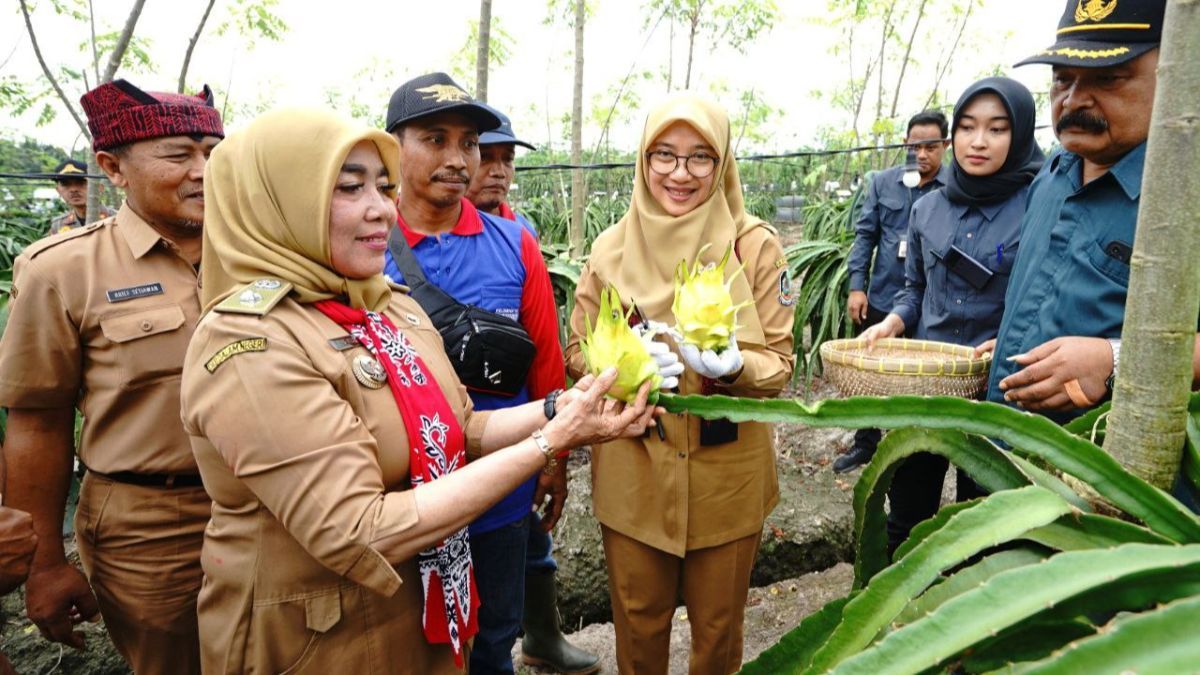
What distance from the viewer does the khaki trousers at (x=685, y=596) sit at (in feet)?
6.29

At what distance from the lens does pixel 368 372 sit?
1298 mm

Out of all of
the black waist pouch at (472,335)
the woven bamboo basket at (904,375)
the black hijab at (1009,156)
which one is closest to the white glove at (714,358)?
the woven bamboo basket at (904,375)

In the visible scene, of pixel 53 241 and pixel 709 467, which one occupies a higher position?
pixel 53 241

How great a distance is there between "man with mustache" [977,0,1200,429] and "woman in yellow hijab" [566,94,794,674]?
0.58m

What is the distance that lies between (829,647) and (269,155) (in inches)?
46.5

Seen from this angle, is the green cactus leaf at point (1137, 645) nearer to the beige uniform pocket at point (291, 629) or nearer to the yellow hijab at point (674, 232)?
the beige uniform pocket at point (291, 629)

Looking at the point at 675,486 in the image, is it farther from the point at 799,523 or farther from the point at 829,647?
the point at 799,523

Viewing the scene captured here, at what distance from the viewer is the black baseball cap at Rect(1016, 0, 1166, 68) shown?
1393mm

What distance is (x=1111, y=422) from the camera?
2.53 feet

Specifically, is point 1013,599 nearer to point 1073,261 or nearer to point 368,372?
point 368,372

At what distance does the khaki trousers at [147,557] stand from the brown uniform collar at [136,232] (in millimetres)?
564

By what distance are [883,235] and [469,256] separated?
263cm

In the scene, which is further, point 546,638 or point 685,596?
point 546,638

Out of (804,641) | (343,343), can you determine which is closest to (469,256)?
(343,343)
